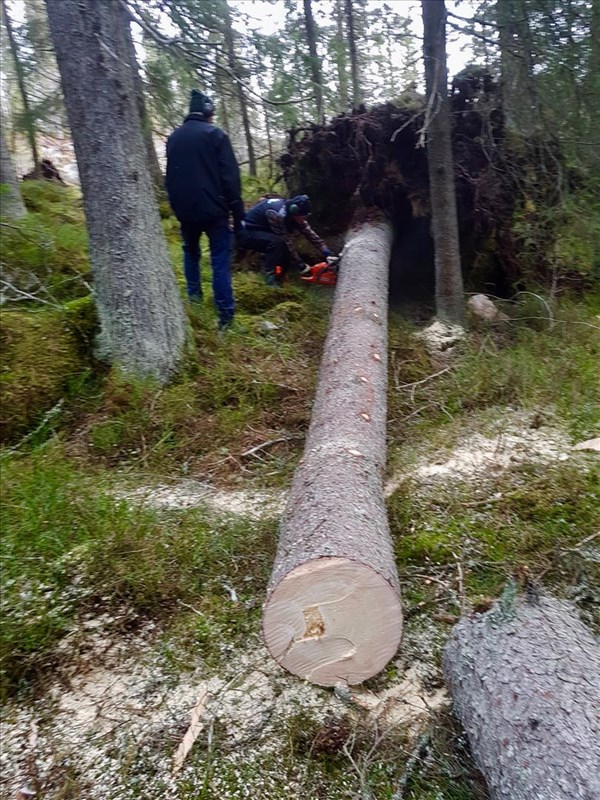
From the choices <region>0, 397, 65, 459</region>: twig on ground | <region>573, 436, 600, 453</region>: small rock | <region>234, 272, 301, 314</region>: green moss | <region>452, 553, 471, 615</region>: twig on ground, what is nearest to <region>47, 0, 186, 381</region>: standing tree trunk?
<region>0, 397, 65, 459</region>: twig on ground

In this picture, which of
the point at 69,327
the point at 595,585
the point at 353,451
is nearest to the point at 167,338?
the point at 69,327

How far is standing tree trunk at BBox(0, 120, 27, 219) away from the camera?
7.25 metres

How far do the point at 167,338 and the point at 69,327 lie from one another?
854 millimetres

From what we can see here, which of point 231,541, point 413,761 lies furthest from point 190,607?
point 413,761

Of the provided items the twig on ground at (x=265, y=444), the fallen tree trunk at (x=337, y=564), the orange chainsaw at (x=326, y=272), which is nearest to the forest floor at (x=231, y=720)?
the fallen tree trunk at (x=337, y=564)

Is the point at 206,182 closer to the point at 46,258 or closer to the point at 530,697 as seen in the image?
the point at 46,258

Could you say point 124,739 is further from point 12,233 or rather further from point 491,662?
point 12,233

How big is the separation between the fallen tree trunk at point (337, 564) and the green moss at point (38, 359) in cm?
226

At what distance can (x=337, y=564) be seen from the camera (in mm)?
2336

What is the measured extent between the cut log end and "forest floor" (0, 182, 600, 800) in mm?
269

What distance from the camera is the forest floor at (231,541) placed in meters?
2.31

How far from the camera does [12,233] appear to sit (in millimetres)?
6418

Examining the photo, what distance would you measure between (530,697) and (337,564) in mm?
798

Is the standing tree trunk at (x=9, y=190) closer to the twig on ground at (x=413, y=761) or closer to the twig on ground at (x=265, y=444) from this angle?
Answer: the twig on ground at (x=265, y=444)
